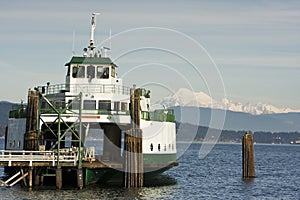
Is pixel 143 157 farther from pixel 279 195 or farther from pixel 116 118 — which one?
pixel 279 195

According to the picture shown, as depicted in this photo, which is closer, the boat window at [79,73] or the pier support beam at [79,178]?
the pier support beam at [79,178]

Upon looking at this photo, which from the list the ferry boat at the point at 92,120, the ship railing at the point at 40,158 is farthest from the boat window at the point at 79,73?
the ship railing at the point at 40,158

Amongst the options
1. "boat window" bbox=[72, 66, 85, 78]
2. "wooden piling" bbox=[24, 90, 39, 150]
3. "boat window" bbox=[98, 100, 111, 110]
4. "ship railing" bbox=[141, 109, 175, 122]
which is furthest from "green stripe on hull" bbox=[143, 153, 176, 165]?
"boat window" bbox=[72, 66, 85, 78]

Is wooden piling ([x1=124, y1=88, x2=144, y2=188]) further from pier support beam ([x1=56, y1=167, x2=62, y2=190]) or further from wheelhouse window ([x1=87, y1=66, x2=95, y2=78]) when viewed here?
wheelhouse window ([x1=87, y1=66, x2=95, y2=78])

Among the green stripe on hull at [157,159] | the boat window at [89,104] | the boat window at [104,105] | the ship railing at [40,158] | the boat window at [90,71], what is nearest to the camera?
the ship railing at [40,158]

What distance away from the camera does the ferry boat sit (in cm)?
4716

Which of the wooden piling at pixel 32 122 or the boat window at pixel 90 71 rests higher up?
the boat window at pixel 90 71

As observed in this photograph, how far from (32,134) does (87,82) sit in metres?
7.36

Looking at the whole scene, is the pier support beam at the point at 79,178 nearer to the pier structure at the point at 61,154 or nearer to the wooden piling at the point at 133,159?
the pier structure at the point at 61,154

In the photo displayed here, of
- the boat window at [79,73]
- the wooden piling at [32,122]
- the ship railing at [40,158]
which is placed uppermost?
the boat window at [79,73]

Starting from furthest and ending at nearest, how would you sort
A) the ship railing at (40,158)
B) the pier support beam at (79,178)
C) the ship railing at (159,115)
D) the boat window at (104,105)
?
the boat window at (104,105) < the ship railing at (159,115) < the pier support beam at (79,178) < the ship railing at (40,158)

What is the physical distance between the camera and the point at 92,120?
48562 mm

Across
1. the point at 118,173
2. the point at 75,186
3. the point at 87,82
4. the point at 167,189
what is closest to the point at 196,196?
the point at 167,189

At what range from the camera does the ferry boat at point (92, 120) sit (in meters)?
47.2
